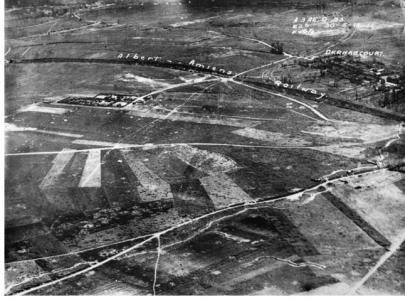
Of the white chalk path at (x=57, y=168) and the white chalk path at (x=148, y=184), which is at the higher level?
the white chalk path at (x=57, y=168)

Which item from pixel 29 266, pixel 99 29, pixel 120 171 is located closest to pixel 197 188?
pixel 120 171

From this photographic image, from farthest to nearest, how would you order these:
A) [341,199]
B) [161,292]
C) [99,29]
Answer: [99,29] < [341,199] < [161,292]

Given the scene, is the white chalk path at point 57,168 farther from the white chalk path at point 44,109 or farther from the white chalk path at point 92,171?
the white chalk path at point 44,109

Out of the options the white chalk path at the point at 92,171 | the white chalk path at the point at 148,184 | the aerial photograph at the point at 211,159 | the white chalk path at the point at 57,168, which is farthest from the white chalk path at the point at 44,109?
the white chalk path at the point at 148,184

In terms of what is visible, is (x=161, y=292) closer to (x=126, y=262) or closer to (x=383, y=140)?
(x=126, y=262)

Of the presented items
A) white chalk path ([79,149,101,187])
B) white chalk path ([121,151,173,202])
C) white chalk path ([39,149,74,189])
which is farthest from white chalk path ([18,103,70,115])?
white chalk path ([121,151,173,202])

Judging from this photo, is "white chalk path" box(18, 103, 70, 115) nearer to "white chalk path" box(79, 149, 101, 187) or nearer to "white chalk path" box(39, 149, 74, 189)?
"white chalk path" box(39, 149, 74, 189)
